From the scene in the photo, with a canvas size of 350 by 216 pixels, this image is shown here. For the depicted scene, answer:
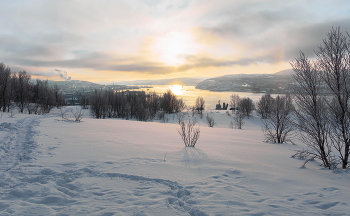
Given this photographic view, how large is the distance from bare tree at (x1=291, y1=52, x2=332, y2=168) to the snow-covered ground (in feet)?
2.27

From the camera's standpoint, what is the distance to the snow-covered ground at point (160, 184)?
2791 mm

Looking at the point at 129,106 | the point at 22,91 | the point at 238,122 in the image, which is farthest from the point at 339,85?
the point at 22,91

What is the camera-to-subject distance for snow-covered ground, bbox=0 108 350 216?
2791 mm

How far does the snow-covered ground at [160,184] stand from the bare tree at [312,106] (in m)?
0.69

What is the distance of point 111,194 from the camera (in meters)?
3.17

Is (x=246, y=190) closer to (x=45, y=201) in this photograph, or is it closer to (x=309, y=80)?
(x=45, y=201)

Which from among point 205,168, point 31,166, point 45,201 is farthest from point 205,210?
point 31,166

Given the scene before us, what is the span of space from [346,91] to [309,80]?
0.95 m

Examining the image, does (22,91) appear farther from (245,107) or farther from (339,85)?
(245,107)

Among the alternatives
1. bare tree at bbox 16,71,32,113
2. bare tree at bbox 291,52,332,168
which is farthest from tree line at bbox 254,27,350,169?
bare tree at bbox 16,71,32,113

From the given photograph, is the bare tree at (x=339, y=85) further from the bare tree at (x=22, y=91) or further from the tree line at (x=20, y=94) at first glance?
the bare tree at (x=22, y=91)

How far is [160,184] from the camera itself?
3.60 metres

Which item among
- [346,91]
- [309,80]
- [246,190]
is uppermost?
[309,80]

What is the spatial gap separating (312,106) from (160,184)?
5.34m
